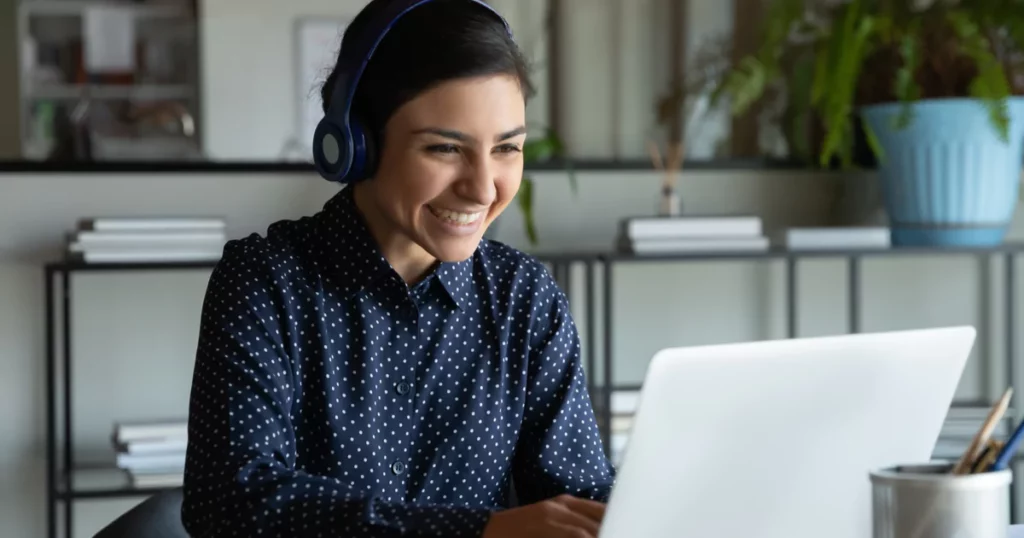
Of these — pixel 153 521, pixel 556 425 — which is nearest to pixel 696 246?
pixel 556 425

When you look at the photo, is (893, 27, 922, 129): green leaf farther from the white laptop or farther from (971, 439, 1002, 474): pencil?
(971, 439, 1002, 474): pencil

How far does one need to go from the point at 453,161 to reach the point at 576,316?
5.44ft

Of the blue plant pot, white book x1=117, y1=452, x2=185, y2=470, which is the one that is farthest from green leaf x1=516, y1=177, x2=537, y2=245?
white book x1=117, y1=452, x2=185, y2=470

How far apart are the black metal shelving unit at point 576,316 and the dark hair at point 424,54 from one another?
1.24 metres

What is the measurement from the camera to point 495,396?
1309 millimetres

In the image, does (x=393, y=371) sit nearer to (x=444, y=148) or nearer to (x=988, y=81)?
(x=444, y=148)

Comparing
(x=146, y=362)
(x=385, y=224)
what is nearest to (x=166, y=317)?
(x=146, y=362)

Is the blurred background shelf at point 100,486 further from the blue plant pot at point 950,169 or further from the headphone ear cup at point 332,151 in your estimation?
the blue plant pot at point 950,169

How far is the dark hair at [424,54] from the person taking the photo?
1198mm

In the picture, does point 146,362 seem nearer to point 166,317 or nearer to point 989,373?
point 166,317

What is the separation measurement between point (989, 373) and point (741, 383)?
94.8 inches

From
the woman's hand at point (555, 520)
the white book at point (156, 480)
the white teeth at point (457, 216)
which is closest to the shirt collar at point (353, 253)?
the white teeth at point (457, 216)

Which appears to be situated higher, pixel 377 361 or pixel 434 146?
pixel 434 146

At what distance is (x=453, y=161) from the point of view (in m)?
1.18
